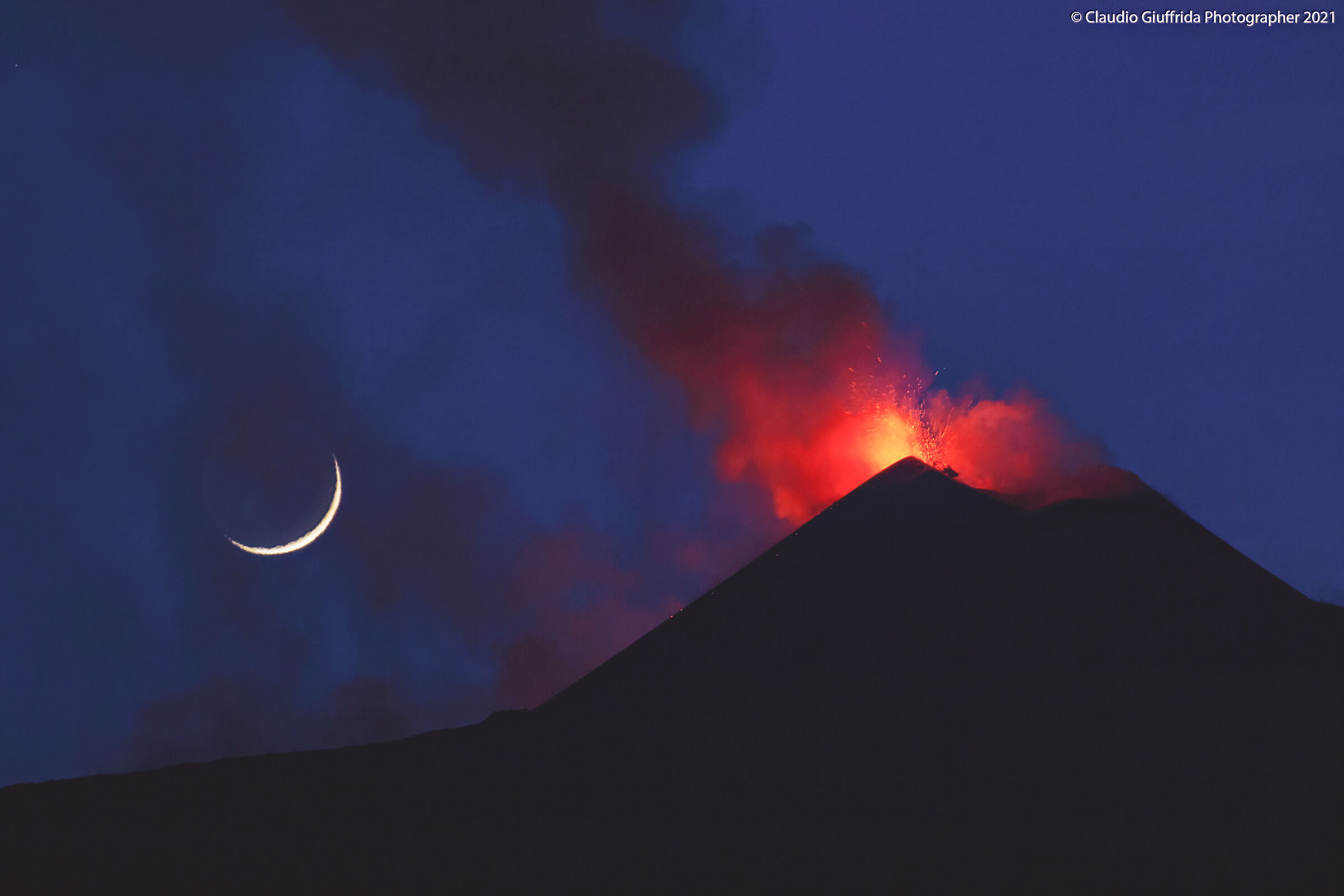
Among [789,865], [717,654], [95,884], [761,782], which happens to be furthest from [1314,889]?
[95,884]

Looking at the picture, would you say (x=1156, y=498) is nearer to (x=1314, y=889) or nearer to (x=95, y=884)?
A: (x=1314, y=889)

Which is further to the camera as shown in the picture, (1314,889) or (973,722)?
(973,722)

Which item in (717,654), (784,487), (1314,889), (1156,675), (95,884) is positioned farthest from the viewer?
(784,487)

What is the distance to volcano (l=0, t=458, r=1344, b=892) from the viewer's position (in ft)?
29.6

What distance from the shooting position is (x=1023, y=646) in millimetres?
12648

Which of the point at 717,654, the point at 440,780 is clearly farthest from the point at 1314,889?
the point at 440,780

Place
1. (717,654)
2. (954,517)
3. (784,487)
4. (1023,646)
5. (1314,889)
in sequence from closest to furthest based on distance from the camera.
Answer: (1314,889) → (1023,646) → (717,654) → (954,517) → (784,487)

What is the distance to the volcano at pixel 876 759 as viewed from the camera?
29.6ft

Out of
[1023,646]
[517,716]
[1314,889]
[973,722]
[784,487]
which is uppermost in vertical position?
[784,487]

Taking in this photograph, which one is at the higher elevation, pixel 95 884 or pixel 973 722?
pixel 95 884

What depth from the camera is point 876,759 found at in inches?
424

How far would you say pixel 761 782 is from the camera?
1070 cm

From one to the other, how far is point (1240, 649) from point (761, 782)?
761 centimetres

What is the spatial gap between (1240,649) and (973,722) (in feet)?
15.3
